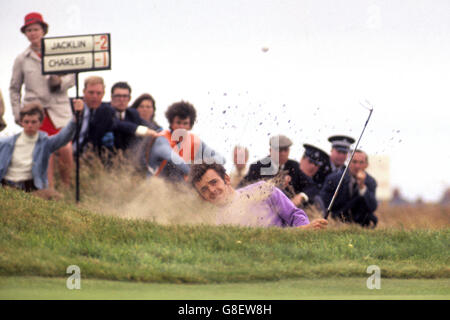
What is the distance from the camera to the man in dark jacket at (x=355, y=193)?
12.7 meters

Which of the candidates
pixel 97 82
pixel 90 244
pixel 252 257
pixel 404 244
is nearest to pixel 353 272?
pixel 252 257

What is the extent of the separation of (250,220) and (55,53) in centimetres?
364

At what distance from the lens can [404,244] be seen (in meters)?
11.2

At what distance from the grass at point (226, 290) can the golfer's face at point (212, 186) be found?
2234 millimetres

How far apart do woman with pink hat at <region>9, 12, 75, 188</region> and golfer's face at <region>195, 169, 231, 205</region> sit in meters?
3.02

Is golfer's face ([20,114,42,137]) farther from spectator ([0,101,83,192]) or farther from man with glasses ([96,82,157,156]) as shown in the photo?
man with glasses ([96,82,157,156])

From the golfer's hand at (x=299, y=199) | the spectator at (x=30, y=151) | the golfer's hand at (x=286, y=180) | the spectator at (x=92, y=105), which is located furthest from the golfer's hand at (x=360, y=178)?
the spectator at (x=30, y=151)

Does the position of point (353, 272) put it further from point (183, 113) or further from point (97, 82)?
point (97, 82)

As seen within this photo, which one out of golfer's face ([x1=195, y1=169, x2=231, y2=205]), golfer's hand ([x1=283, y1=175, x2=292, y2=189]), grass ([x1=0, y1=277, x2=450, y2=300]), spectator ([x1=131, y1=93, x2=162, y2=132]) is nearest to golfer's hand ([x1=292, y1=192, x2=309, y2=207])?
golfer's hand ([x1=283, y1=175, x2=292, y2=189])

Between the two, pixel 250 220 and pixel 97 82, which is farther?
pixel 97 82

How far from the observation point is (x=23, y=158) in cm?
1230

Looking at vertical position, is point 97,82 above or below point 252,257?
above

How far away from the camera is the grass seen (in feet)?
25.4

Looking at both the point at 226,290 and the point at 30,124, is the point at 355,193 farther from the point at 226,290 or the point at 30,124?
the point at 226,290
